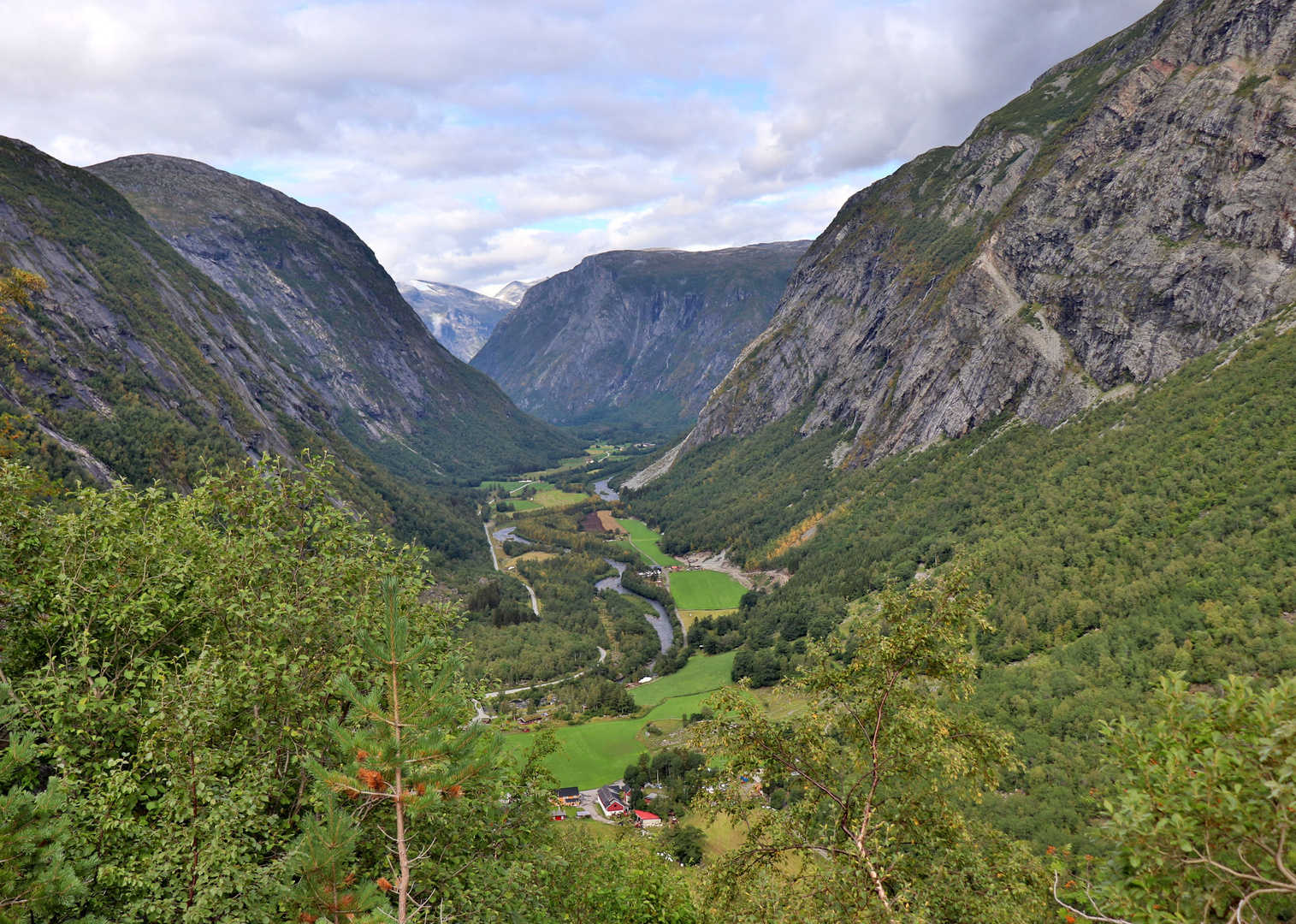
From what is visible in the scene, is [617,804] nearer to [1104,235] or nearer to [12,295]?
[12,295]

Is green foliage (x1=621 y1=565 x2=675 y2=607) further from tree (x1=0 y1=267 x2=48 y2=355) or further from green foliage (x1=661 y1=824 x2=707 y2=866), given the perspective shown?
tree (x1=0 y1=267 x2=48 y2=355)

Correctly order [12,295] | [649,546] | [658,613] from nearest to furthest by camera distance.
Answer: [12,295]
[658,613]
[649,546]

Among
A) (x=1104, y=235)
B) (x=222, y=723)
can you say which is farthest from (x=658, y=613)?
(x=222, y=723)

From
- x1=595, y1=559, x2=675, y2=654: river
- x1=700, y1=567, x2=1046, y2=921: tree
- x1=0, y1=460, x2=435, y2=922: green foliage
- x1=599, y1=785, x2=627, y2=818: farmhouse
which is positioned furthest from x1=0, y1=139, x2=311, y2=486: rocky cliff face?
x1=595, y1=559, x2=675, y2=654: river

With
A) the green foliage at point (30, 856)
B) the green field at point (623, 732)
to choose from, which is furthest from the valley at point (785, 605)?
the green field at point (623, 732)

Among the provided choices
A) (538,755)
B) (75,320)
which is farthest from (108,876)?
(75,320)
